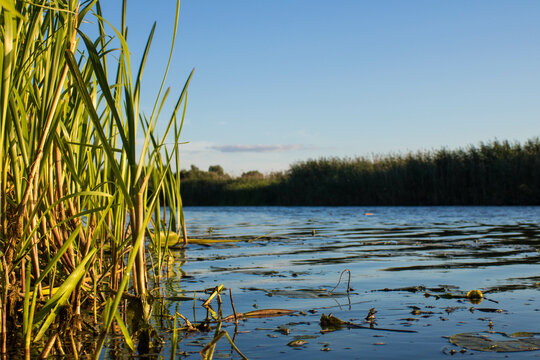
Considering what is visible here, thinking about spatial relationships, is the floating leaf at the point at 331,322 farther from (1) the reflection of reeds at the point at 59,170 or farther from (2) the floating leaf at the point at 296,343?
(1) the reflection of reeds at the point at 59,170

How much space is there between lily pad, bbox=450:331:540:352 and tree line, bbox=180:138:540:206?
17.2 m

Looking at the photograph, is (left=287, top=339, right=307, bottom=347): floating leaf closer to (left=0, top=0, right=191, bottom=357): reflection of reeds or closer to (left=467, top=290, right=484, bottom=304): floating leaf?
(left=0, top=0, right=191, bottom=357): reflection of reeds

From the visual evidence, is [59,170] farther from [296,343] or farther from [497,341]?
[497,341]

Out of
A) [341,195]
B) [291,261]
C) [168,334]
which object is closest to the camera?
[168,334]

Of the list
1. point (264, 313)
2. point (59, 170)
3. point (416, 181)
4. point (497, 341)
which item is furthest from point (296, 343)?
point (416, 181)

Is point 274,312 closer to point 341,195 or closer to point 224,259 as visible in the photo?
point 224,259

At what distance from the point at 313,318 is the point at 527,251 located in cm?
344

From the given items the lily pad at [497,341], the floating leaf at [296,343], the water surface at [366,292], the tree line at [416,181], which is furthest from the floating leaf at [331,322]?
the tree line at [416,181]

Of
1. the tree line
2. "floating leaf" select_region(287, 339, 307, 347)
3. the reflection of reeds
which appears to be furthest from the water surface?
the tree line

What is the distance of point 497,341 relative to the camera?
1.93 metres

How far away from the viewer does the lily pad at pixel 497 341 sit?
185 cm

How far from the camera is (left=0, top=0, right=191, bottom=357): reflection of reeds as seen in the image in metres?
1.57

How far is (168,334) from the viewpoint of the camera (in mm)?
2086

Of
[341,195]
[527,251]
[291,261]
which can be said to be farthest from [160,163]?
[341,195]
